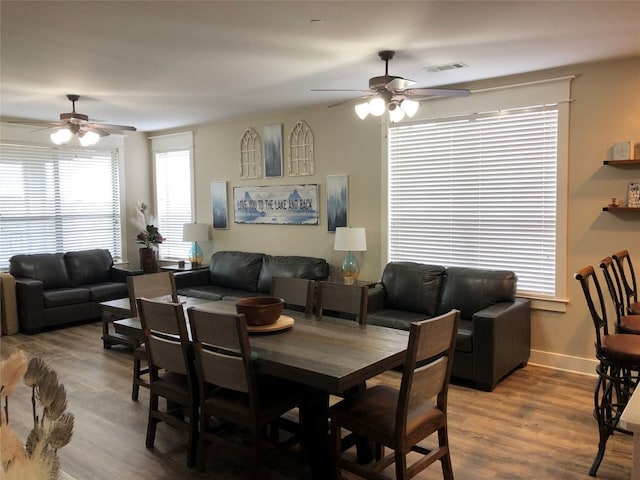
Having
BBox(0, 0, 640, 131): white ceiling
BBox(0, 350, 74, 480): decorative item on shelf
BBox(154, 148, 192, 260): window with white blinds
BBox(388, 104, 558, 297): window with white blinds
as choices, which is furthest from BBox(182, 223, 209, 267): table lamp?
BBox(0, 350, 74, 480): decorative item on shelf

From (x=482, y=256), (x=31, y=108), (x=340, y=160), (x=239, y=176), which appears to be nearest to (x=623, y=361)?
(x=482, y=256)

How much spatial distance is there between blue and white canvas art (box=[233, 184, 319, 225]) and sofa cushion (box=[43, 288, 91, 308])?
7.02ft

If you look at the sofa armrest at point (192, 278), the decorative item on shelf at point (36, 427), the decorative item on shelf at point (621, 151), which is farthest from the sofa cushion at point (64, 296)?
the decorative item on shelf at point (621, 151)

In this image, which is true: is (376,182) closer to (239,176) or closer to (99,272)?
(239,176)

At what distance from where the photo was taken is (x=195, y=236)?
22.9 ft

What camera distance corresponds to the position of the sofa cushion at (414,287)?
4691mm

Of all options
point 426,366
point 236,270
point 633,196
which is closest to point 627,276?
point 633,196

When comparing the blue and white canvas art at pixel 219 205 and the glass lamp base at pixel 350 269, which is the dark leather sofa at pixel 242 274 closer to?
the glass lamp base at pixel 350 269

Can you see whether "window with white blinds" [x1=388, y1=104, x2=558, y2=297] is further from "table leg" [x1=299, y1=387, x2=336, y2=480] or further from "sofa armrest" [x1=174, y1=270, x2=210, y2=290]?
"table leg" [x1=299, y1=387, x2=336, y2=480]

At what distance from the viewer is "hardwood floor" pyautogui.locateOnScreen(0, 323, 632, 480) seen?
9.24ft

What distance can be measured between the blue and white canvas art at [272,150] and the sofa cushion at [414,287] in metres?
2.17

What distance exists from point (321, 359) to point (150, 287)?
2095 millimetres

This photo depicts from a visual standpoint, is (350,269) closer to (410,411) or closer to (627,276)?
(627,276)

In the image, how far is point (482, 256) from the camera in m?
4.84
